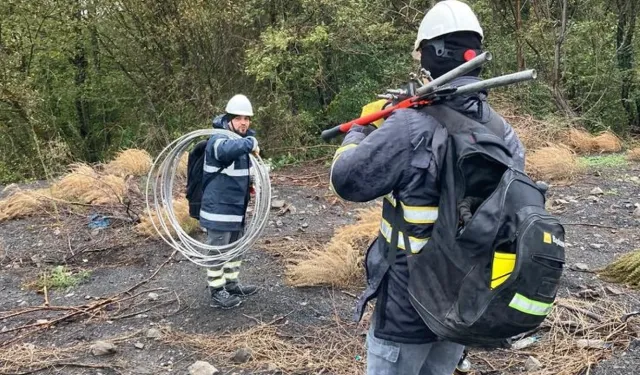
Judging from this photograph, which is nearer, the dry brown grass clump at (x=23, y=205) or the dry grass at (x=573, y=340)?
the dry grass at (x=573, y=340)

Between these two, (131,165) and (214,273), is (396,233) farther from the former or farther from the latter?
(131,165)

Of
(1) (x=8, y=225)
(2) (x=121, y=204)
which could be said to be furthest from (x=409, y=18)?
(1) (x=8, y=225)

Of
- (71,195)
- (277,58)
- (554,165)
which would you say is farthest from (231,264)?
(277,58)

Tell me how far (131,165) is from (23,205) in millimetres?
2145

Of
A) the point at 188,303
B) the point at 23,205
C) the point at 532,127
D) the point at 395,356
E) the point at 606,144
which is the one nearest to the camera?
the point at 395,356

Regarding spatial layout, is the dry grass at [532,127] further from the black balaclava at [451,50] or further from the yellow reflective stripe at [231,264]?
the black balaclava at [451,50]

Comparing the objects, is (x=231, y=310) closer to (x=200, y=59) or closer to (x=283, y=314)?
(x=283, y=314)

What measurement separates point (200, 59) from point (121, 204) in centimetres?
525

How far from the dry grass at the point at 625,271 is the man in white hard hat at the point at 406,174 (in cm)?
308

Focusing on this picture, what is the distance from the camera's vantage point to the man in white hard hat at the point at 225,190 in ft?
15.2

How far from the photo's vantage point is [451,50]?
1.94 m

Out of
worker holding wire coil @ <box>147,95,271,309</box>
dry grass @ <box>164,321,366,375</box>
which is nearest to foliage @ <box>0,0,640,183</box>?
worker holding wire coil @ <box>147,95,271,309</box>

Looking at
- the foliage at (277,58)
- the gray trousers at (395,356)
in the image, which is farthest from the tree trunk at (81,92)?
the gray trousers at (395,356)

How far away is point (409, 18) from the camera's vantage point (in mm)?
12086
